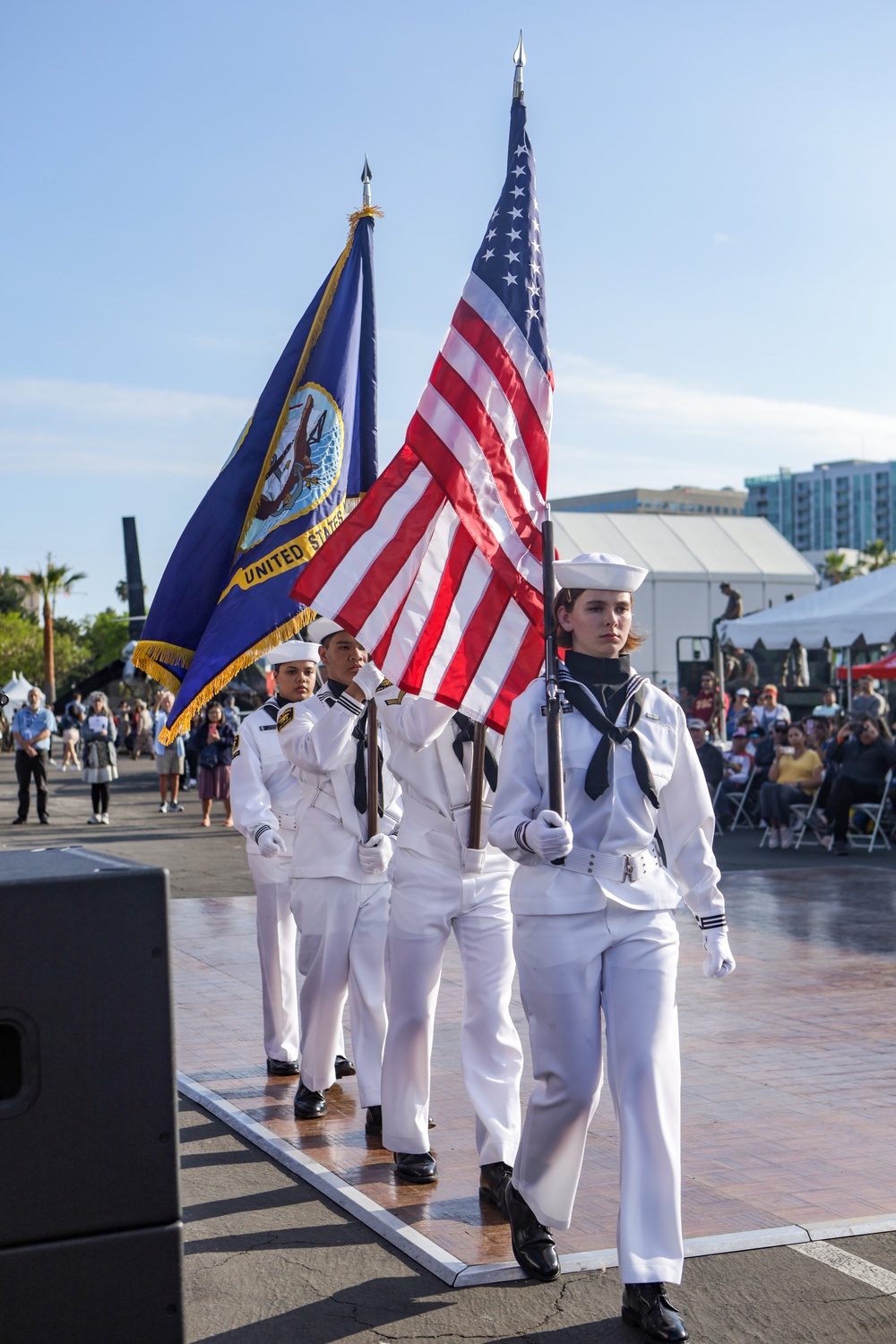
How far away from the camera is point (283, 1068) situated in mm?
6848

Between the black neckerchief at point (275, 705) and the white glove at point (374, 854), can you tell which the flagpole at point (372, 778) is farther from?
the black neckerchief at point (275, 705)

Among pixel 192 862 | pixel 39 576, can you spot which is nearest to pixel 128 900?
pixel 192 862

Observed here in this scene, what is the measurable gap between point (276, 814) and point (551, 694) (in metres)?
3.04

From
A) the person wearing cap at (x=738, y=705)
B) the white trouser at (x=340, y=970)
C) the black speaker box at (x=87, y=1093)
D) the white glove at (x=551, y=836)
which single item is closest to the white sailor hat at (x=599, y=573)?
the white glove at (x=551, y=836)

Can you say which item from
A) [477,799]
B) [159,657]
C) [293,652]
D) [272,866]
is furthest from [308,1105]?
[159,657]

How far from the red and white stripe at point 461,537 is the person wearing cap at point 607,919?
0.96 m

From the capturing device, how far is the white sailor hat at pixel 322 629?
6012mm

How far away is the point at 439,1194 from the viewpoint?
16.4 feet

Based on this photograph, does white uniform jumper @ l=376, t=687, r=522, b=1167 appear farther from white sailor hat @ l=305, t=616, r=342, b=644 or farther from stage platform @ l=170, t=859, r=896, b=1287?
white sailor hat @ l=305, t=616, r=342, b=644

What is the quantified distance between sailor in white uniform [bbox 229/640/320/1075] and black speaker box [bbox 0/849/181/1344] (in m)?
3.88

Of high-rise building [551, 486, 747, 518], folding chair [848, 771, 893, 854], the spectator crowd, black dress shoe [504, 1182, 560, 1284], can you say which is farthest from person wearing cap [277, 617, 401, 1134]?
high-rise building [551, 486, 747, 518]

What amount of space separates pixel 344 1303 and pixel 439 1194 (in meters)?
0.94

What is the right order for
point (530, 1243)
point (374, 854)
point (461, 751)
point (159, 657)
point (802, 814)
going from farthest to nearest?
point (802, 814)
point (159, 657)
point (374, 854)
point (461, 751)
point (530, 1243)

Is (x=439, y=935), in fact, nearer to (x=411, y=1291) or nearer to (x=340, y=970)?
(x=340, y=970)
